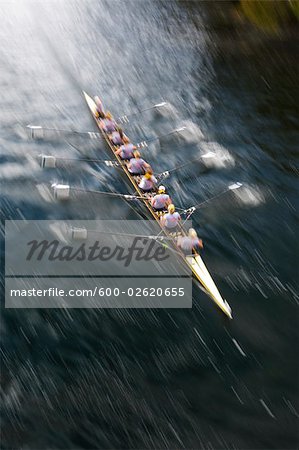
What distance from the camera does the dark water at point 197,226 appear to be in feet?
63.6

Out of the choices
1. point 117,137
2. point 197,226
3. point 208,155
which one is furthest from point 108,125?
point 197,226

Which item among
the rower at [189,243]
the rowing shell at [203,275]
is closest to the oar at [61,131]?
the rowing shell at [203,275]

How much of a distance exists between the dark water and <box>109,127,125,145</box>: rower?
0.90 metres

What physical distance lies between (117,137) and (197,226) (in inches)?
335

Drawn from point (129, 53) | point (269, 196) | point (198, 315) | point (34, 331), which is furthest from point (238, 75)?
point (34, 331)

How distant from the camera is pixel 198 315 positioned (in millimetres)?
23031

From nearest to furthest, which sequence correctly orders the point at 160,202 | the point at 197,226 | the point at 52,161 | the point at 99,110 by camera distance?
the point at 160,202
the point at 197,226
the point at 52,161
the point at 99,110

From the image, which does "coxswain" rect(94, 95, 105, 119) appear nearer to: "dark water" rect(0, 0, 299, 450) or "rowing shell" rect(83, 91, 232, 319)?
"dark water" rect(0, 0, 299, 450)

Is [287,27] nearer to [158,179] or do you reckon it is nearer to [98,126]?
[98,126]

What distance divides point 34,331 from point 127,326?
3557 millimetres

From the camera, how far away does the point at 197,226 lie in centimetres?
2780

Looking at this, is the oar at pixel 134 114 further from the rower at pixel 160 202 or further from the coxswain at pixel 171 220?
the coxswain at pixel 171 220

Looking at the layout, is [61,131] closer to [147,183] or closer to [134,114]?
[134,114]

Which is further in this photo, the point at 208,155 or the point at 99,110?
the point at 99,110
